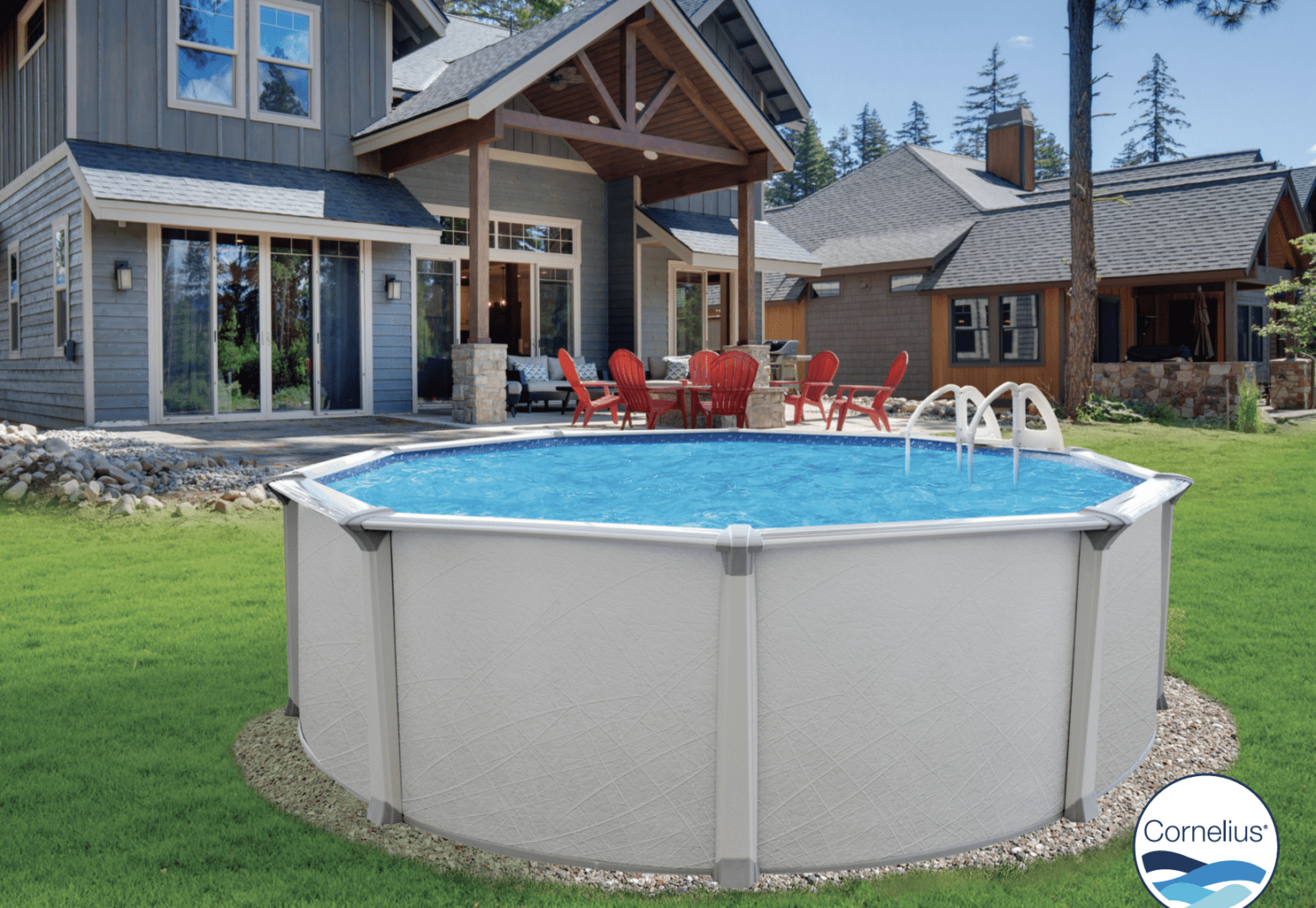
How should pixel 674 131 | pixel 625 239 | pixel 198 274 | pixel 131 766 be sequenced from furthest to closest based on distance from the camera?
pixel 625 239 → pixel 674 131 → pixel 198 274 → pixel 131 766

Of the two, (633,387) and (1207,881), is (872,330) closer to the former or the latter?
(633,387)

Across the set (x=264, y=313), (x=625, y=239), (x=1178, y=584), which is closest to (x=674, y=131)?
(x=625, y=239)

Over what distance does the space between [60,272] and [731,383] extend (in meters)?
7.82

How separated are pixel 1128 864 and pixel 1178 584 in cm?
322

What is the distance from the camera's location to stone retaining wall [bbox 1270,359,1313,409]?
55.0ft

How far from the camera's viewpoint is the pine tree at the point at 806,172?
45.2 metres

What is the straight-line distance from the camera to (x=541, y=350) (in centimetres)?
1481

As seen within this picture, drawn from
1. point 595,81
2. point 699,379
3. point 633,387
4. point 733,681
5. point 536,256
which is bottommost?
point 733,681

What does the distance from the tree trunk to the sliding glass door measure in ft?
34.0

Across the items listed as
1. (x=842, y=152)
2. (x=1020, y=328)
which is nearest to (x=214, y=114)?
(x=1020, y=328)

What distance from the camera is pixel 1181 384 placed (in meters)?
15.0

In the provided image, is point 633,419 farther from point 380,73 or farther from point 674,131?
point 380,73

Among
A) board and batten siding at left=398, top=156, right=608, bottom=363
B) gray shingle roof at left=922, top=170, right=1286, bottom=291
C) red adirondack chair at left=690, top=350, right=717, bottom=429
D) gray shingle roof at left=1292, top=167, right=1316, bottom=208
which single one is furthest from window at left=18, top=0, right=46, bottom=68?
gray shingle roof at left=1292, top=167, right=1316, bottom=208

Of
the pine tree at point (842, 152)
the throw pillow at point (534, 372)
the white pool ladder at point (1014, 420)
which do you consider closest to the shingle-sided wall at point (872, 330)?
the throw pillow at point (534, 372)
